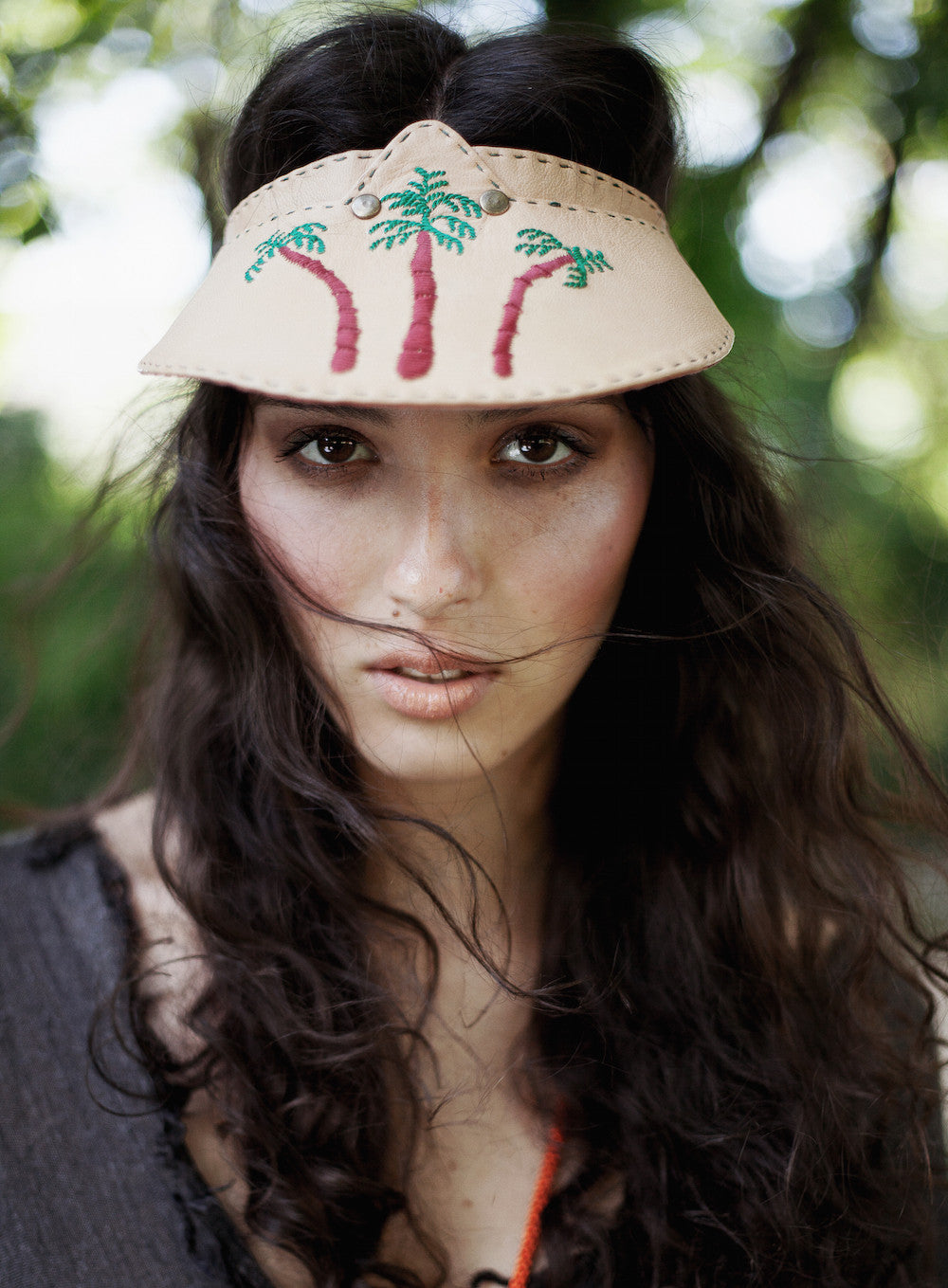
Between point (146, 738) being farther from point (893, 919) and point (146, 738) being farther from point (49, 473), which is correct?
point (893, 919)

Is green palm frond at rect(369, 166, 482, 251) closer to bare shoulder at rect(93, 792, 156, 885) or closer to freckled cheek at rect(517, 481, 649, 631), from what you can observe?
freckled cheek at rect(517, 481, 649, 631)

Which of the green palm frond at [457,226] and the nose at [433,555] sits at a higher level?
the green palm frond at [457,226]

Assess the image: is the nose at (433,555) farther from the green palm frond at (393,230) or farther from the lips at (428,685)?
the green palm frond at (393,230)

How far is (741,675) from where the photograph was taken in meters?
1.57

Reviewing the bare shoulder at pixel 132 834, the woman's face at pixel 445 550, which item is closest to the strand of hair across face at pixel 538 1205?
the woman's face at pixel 445 550

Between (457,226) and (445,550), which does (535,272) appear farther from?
(445,550)

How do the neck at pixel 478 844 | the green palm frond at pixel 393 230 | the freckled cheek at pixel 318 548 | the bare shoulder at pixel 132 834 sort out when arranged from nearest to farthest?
the green palm frond at pixel 393 230
the freckled cheek at pixel 318 548
the neck at pixel 478 844
the bare shoulder at pixel 132 834

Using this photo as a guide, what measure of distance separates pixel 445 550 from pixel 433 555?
0.02 m

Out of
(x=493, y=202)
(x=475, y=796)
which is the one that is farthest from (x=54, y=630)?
(x=493, y=202)

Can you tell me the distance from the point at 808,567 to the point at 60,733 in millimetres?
1591

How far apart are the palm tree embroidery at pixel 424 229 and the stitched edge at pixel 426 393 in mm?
49

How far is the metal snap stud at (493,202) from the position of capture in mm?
1091

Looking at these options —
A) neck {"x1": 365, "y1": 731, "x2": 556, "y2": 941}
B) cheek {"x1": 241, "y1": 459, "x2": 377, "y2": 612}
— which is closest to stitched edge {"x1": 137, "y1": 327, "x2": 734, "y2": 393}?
cheek {"x1": 241, "y1": 459, "x2": 377, "y2": 612}

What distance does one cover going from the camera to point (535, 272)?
105 centimetres
